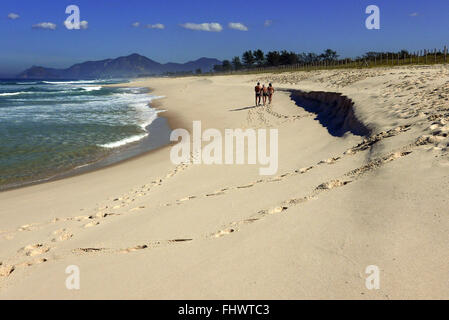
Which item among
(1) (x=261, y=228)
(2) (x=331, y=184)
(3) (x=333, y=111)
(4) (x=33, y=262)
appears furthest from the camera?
(3) (x=333, y=111)

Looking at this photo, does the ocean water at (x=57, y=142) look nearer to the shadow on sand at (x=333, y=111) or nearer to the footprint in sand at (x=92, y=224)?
the footprint in sand at (x=92, y=224)

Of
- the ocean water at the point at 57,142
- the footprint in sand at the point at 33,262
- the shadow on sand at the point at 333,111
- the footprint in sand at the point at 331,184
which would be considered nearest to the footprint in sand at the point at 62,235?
the footprint in sand at the point at 33,262

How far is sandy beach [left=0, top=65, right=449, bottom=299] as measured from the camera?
267cm

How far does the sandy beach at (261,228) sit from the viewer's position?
2666mm

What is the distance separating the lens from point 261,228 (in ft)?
12.1

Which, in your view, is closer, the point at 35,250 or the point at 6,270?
the point at 6,270

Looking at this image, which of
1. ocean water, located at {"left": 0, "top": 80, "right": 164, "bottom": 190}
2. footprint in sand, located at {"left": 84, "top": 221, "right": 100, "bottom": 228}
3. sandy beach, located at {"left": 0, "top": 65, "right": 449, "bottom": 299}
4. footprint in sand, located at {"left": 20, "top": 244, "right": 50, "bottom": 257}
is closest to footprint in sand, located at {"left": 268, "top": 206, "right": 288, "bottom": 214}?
sandy beach, located at {"left": 0, "top": 65, "right": 449, "bottom": 299}

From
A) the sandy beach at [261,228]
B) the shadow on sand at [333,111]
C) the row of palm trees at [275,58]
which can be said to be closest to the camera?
the sandy beach at [261,228]

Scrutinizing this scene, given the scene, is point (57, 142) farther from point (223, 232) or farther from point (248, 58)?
point (248, 58)

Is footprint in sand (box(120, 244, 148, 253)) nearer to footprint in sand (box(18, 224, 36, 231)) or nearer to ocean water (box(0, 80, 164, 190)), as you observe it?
footprint in sand (box(18, 224, 36, 231))

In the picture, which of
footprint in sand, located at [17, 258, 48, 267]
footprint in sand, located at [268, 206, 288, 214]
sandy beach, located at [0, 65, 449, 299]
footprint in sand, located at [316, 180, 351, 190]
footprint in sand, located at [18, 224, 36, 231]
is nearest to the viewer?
sandy beach, located at [0, 65, 449, 299]

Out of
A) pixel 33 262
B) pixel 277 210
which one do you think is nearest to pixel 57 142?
pixel 33 262

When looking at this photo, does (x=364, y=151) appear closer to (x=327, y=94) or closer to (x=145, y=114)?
(x=327, y=94)
